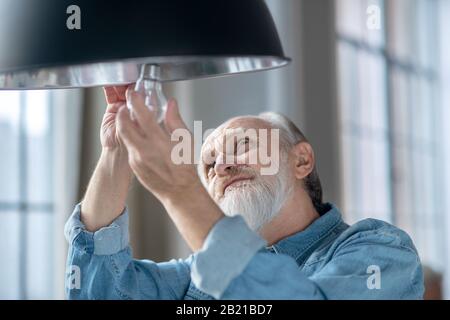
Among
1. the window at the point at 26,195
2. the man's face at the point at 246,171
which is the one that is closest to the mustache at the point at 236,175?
the man's face at the point at 246,171

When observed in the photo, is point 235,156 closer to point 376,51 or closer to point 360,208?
point 360,208

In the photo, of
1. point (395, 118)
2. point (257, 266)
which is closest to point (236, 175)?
point (257, 266)

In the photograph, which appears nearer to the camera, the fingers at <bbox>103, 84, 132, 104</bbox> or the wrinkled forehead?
the fingers at <bbox>103, 84, 132, 104</bbox>

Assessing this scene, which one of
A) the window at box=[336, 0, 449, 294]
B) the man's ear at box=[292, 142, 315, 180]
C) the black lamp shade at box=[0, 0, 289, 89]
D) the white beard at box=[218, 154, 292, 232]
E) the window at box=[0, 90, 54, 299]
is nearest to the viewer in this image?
the black lamp shade at box=[0, 0, 289, 89]

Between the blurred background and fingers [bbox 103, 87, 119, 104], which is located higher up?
fingers [bbox 103, 87, 119, 104]

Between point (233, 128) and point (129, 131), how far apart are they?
0.48 meters

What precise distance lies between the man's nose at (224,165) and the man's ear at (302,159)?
0.19 m

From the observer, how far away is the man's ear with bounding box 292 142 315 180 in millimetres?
1376

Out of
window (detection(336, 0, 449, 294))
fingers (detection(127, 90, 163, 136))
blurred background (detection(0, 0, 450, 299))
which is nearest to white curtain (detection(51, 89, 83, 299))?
blurred background (detection(0, 0, 450, 299))

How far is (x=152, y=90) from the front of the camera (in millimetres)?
860

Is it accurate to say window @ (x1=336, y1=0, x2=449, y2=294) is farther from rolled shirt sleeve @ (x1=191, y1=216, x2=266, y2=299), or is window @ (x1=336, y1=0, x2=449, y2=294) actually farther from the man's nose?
rolled shirt sleeve @ (x1=191, y1=216, x2=266, y2=299)

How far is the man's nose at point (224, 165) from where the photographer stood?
3.95 feet

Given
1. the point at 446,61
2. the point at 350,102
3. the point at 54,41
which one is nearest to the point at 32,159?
the point at 54,41

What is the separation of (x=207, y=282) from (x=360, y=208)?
3518 millimetres
